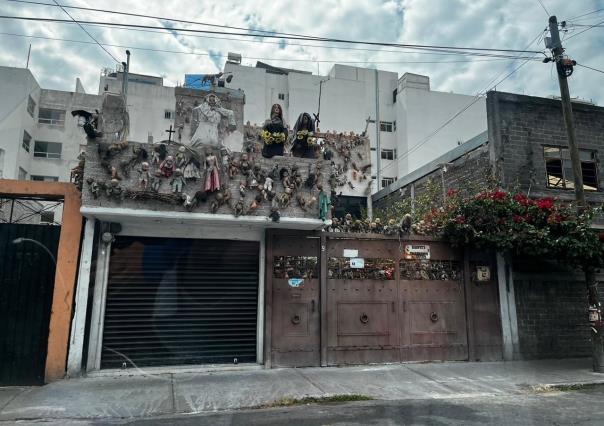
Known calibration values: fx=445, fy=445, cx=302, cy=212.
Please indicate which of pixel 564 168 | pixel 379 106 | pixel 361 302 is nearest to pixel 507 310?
pixel 361 302

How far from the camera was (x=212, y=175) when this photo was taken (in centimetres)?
→ 855

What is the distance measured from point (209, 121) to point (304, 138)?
2.13 m

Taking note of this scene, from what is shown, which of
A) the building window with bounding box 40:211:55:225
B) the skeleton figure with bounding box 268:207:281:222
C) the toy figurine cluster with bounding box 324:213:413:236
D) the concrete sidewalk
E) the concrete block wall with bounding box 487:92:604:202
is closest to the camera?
the concrete sidewalk

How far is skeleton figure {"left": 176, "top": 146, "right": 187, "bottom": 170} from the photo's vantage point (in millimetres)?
8492

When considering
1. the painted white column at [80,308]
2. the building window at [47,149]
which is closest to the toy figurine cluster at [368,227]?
the painted white column at [80,308]

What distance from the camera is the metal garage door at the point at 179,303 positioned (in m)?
8.59

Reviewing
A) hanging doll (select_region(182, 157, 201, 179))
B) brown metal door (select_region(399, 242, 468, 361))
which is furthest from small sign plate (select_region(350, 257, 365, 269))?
hanging doll (select_region(182, 157, 201, 179))

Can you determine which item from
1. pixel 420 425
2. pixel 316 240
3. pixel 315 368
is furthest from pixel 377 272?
pixel 420 425

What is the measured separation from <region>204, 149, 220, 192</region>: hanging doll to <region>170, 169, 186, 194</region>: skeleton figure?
1.52 ft

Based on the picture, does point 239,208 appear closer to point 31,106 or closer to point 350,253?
point 350,253

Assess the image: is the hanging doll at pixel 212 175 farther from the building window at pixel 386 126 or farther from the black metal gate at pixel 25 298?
the building window at pixel 386 126

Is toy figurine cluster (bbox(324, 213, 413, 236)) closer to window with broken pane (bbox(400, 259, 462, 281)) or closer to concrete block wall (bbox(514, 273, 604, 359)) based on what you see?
window with broken pane (bbox(400, 259, 462, 281))

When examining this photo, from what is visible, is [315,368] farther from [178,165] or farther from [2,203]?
[2,203]

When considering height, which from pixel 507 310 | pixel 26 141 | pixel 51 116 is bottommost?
pixel 507 310
